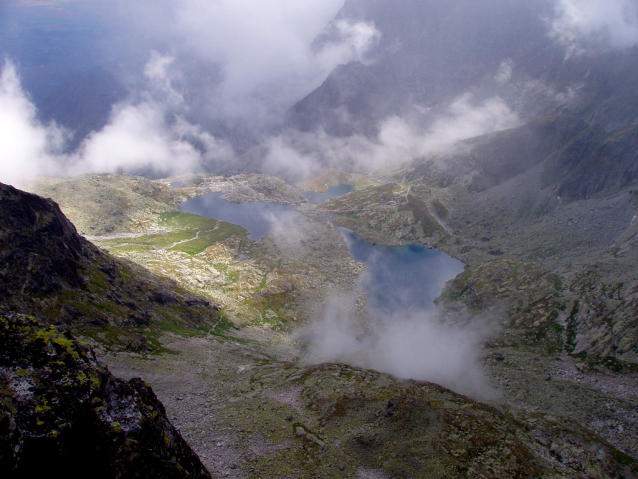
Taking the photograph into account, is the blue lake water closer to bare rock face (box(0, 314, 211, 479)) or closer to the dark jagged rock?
the dark jagged rock

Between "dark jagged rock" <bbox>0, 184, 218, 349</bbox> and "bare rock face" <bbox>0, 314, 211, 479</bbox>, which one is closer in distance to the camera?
"bare rock face" <bbox>0, 314, 211, 479</bbox>

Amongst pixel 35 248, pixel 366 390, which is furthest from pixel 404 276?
pixel 35 248

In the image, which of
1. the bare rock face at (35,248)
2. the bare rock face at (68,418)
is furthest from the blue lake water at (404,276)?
the bare rock face at (68,418)

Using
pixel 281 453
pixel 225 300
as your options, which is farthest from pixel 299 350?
pixel 281 453

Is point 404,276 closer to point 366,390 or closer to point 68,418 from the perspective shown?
point 366,390

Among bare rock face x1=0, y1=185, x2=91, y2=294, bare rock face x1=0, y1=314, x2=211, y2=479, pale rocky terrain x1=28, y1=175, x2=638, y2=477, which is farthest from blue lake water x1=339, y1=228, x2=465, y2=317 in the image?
bare rock face x1=0, y1=314, x2=211, y2=479

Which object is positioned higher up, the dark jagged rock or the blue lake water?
the blue lake water

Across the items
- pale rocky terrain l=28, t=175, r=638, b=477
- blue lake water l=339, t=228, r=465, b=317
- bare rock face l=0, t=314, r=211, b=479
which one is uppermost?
blue lake water l=339, t=228, r=465, b=317
